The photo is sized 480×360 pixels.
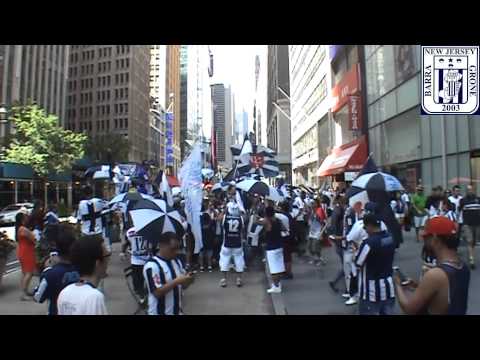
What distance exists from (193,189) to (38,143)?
30.8m

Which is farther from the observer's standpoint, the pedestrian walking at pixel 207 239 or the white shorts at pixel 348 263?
the pedestrian walking at pixel 207 239

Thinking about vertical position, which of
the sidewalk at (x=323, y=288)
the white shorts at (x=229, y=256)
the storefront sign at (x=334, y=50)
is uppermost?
the storefront sign at (x=334, y=50)

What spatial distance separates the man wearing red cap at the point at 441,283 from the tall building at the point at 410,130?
11.2m

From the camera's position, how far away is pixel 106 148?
192ft

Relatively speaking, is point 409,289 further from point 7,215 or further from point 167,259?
point 7,215

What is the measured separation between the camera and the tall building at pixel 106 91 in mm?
97062

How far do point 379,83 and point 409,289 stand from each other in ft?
75.3

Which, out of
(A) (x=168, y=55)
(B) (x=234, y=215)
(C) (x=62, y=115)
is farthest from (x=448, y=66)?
(A) (x=168, y=55)

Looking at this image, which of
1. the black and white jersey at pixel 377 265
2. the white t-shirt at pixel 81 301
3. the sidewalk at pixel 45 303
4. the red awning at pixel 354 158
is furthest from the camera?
the red awning at pixel 354 158

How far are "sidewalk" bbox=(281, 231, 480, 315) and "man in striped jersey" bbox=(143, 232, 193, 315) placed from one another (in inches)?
133

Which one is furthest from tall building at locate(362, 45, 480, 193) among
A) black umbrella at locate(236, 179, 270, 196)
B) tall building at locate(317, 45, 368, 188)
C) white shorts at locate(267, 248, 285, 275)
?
white shorts at locate(267, 248, 285, 275)

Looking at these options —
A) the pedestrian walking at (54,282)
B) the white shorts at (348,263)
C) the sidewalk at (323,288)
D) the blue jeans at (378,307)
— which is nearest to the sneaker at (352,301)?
the sidewalk at (323,288)

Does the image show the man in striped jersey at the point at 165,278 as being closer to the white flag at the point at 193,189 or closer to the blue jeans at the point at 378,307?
the blue jeans at the point at 378,307

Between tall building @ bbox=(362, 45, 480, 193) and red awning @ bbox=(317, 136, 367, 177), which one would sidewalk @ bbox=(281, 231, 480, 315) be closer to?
tall building @ bbox=(362, 45, 480, 193)
